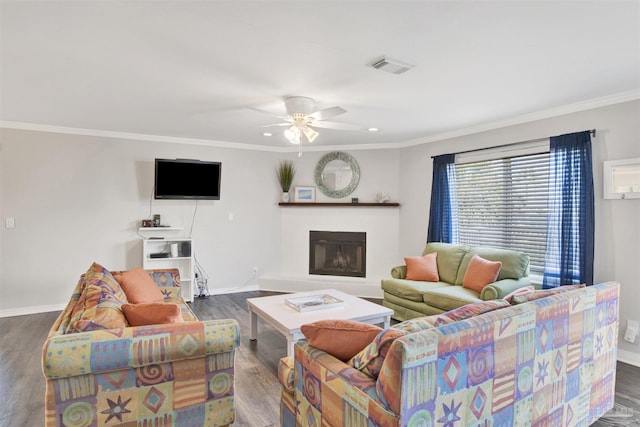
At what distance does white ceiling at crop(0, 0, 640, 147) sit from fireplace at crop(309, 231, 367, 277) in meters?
2.44

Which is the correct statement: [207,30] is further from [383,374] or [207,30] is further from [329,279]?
[329,279]

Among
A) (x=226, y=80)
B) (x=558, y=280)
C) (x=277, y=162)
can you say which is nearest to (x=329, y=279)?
(x=277, y=162)

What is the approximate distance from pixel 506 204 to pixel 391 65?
8.87 feet

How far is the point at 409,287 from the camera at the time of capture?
4102 millimetres

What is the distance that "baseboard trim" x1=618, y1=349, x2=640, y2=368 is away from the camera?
3193mm

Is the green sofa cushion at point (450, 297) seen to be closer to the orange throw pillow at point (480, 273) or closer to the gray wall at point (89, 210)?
the orange throw pillow at point (480, 273)

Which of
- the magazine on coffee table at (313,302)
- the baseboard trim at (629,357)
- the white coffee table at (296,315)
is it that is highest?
the magazine on coffee table at (313,302)

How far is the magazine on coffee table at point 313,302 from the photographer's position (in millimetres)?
3292

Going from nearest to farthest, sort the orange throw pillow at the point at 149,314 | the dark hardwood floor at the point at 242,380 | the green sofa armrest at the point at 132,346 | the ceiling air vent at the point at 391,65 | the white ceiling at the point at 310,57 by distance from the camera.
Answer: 1. the green sofa armrest at the point at 132,346
2. the white ceiling at the point at 310,57
3. the orange throw pillow at the point at 149,314
4. the dark hardwood floor at the point at 242,380
5. the ceiling air vent at the point at 391,65

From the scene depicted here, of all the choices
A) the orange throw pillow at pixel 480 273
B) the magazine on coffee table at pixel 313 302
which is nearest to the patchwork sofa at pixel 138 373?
the magazine on coffee table at pixel 313 302

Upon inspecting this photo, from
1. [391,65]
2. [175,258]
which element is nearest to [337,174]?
[175,258]

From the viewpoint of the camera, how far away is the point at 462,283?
13.7 feet

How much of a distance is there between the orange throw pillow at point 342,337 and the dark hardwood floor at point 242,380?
90cm

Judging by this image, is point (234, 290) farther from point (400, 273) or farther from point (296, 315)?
point (296, 315)
